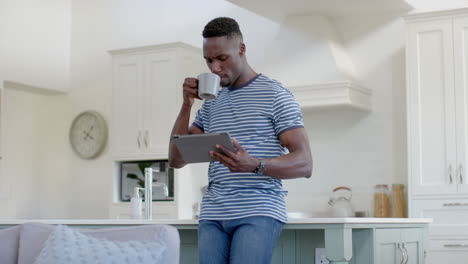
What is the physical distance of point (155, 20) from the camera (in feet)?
24.4

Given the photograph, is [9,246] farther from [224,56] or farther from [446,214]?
[446,214]

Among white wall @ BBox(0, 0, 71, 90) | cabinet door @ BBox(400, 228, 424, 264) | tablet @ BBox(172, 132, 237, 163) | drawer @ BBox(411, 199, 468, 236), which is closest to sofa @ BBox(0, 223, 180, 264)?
tablet @ BBox(172, 132, 237, 163)

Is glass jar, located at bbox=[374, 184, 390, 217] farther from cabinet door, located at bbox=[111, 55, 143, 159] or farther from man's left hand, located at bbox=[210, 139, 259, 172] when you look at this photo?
man's left hand, located at bbox=[210, 139, 259, 172]

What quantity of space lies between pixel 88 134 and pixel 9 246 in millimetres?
5339

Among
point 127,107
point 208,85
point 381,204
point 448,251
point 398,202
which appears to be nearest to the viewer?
point 208,85

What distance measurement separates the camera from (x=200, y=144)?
2336 mm

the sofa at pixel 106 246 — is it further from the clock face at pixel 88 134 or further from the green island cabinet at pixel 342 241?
the clock face at pixel 88 134

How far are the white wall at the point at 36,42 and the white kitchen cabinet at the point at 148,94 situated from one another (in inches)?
38.9

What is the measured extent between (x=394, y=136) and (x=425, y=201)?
79cm

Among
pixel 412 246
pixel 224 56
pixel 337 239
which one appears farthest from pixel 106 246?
pixel 412 246

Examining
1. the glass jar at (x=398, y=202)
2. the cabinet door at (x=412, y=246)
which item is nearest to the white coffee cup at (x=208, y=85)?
the cabinet door at (x=412, y=246)

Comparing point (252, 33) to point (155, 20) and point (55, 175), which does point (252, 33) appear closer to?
point (155, 20)

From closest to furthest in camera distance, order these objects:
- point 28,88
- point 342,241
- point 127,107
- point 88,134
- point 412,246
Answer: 1. point 342,241
2. point 412,246
3. point 127,107
4. point 28,88
5. point 88,134

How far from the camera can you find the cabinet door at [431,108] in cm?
555
